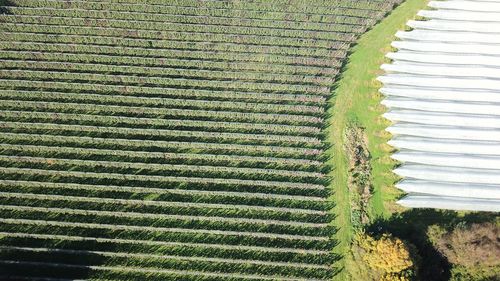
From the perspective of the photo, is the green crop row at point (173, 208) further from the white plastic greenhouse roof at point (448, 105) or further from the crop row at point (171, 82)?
the crop row at point (171, 82)

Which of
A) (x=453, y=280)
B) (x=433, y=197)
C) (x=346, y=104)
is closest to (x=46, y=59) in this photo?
(x=346, y=104)

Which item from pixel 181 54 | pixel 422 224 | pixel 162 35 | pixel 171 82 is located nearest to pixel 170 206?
pixel 171 82

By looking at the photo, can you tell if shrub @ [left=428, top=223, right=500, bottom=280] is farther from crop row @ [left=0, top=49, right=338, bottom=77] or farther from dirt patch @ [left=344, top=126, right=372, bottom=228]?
crop row @ [left=0, top=49, right=338, bottom=77]

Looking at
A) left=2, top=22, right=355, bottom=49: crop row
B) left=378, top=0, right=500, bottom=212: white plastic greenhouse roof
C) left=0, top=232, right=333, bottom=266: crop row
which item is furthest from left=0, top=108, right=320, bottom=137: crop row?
left=0, top=232, right=333, bottom=266: crop row

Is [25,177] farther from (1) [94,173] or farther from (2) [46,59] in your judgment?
(2) [46,59]

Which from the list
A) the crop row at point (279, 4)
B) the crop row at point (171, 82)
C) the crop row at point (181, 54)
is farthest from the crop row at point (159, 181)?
the crop row at point (279, 4)
